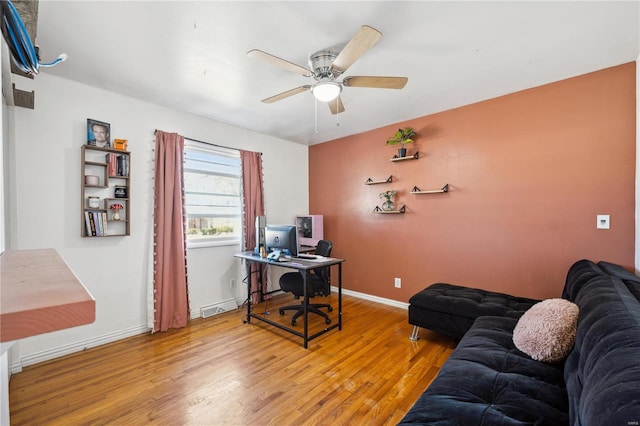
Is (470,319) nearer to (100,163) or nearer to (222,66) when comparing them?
(222,66)

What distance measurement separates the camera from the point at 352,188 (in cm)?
439

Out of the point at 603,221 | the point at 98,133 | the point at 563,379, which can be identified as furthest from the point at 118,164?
the point at 603,221

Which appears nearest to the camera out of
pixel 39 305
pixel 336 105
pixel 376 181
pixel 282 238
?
pixel 39 305

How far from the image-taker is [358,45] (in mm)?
1711

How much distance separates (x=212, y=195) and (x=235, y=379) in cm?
236

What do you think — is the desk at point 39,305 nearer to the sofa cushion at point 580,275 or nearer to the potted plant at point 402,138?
the sofa cushion at point 580,275

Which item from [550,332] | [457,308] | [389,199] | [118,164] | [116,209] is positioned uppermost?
[118,164]

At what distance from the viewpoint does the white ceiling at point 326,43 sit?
1775mm

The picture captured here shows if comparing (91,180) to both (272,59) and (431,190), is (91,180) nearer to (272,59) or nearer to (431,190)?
(272,59)

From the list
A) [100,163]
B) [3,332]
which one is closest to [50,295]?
[3,332]

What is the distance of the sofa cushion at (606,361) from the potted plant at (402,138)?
2464mm

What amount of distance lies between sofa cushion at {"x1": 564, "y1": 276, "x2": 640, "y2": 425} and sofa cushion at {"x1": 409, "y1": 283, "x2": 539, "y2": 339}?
94 centimetres

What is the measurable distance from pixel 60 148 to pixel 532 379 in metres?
3.92

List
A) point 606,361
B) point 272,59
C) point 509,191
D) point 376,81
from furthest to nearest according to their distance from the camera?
point 509,191 < point 376,81 < point 272,59 < point 606,361
